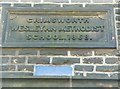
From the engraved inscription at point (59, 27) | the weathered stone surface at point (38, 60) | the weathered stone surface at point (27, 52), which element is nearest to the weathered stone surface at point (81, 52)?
the engraved inscription at point (59, 27)

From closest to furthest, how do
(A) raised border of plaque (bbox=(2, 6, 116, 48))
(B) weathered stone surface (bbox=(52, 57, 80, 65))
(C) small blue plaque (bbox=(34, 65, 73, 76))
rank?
(C) small blue plaque (bbox=(34, 65, 73, 76)) → (B) weathered stone surface (bbox=(52, 57, 80, 65)) → (A) raised border of plaque (bbox=(2, 6, 116, 48))

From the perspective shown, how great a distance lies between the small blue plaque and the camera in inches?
159

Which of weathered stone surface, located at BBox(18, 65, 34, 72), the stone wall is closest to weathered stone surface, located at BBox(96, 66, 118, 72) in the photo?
the stone wall

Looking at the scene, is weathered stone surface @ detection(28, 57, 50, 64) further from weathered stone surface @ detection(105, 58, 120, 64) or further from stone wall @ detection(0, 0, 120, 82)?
weathered stone surface @ detection(105, 58, 120, 64)

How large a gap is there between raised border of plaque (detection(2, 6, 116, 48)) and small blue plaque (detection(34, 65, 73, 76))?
0.77 feet

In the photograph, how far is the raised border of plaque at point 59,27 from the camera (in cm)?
424

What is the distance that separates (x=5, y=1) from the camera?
14.9ft

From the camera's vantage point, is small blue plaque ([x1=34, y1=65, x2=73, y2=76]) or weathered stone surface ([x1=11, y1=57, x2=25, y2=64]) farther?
weathered stone surface ([x1=11, y1=57, x2=25, y2=64])

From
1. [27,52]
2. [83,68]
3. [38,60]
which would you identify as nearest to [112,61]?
[83,68]

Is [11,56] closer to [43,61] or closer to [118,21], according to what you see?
[43,61]

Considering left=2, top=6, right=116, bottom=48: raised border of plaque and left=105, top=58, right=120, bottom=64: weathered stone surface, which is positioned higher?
left=2, top=6, right=116, bottom=48: raised border of plaque

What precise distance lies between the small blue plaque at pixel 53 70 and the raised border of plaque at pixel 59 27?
0.23m

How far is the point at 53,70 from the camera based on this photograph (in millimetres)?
4070

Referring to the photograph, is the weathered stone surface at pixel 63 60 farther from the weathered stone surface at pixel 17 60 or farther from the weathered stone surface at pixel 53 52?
the weathered stone surface at pixel 17 60
